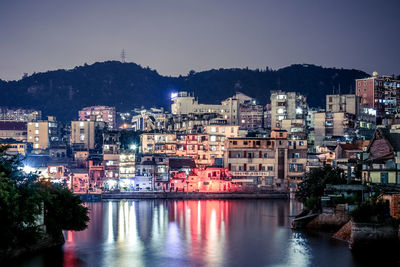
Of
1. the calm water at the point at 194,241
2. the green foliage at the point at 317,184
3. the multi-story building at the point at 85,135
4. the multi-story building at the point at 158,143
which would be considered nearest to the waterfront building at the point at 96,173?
the multi-story building at the point at 158,143

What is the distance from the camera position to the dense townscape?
69000mm

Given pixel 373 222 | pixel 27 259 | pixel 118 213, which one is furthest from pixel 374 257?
pixel 118 213

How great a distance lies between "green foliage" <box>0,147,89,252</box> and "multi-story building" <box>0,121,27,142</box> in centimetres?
6934

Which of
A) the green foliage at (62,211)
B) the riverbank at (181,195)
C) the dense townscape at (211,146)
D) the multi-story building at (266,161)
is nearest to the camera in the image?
the green foliage at (62,211)

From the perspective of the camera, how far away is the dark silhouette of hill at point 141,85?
146 metres

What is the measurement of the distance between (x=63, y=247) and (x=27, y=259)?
4829 mm

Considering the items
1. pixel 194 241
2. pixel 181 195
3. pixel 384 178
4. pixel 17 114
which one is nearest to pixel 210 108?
pixel 181 195

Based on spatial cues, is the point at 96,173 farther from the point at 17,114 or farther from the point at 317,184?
the point at 17,114

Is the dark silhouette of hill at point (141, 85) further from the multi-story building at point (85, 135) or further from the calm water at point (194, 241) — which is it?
the calm water at point (194, 241)

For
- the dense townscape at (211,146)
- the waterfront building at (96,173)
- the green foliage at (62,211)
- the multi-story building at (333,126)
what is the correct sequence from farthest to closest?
the multi-story building at (333,126), the waterfront building at (96,173), the dense townscape at (211,146), the green foliage at (62,211)

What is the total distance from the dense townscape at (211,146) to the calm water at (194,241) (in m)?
13.5

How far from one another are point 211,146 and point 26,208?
5130 centimetres

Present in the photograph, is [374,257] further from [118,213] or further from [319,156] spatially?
[319,156]

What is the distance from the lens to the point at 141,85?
15975 cm
